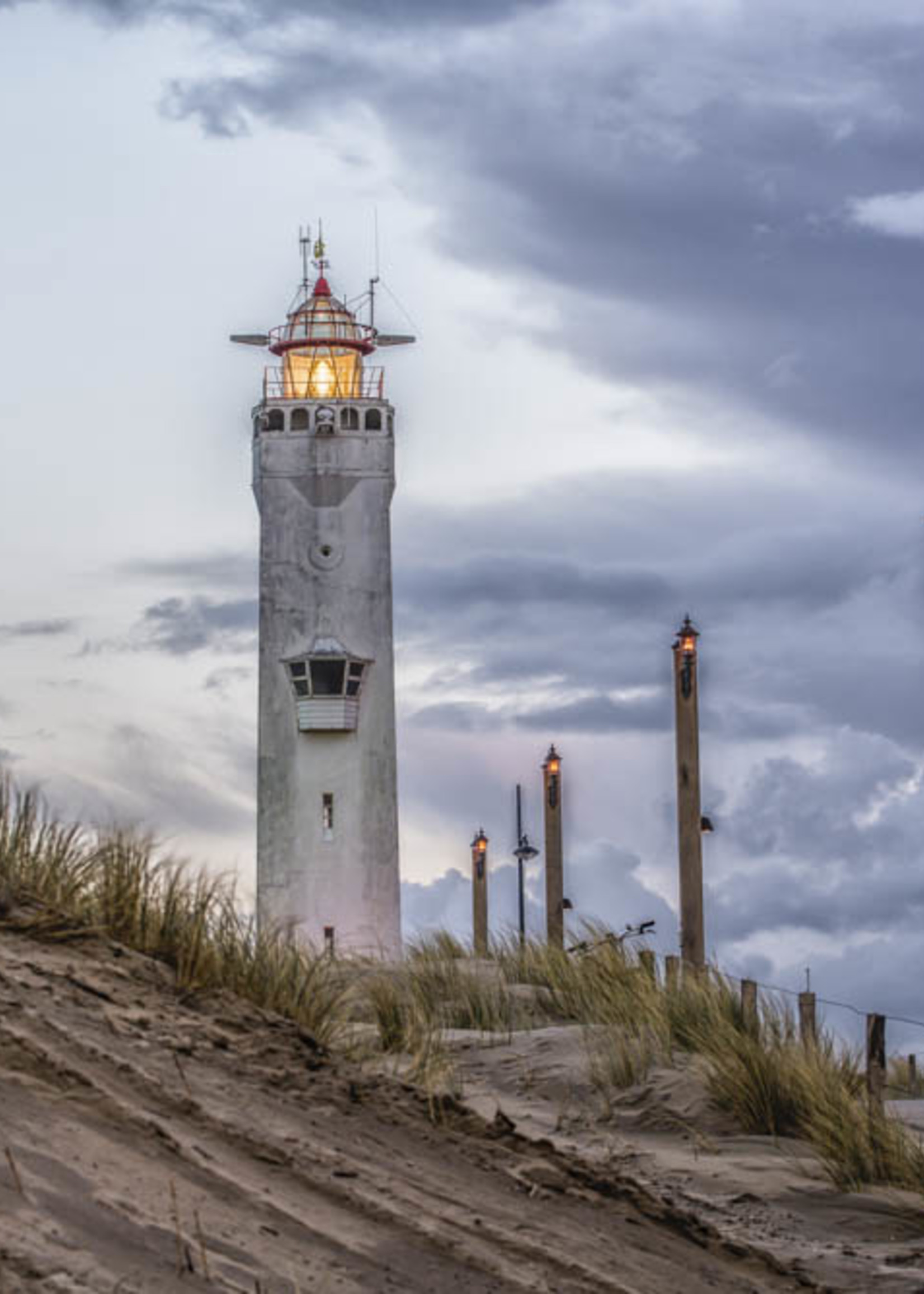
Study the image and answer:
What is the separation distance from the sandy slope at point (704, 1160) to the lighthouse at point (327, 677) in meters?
26.8

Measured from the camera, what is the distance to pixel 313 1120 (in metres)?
8.58

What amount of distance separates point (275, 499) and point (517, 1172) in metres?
34.3

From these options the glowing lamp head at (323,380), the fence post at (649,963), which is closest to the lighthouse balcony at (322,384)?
the glowing lamp head at (323,380)

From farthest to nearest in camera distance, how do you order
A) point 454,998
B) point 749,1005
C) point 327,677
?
1. point 327,677
2. point 454,998
3. point 749,1005

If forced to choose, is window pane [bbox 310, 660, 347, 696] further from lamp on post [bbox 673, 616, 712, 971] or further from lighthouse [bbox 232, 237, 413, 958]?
lamp on post [bbox 673, 616, 712, 971]

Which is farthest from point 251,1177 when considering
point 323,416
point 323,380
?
point 323,380

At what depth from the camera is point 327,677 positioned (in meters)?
41.3

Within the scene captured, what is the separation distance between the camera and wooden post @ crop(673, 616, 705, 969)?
25.5 metres

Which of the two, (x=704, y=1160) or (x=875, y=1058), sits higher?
(x=875, y=1058)

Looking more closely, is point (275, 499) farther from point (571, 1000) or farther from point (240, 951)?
point (240, 951)

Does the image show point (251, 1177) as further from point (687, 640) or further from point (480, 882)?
point (480, 882)

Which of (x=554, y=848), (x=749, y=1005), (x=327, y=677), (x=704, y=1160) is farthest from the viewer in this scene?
(x=327, y=677)

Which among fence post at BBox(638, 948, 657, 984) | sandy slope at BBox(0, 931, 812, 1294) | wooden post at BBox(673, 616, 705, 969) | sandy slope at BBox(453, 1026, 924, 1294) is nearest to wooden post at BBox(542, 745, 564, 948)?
wooden post at BBox(673, 616, 705, 969)

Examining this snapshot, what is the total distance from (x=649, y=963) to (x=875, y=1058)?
18.1 feet
